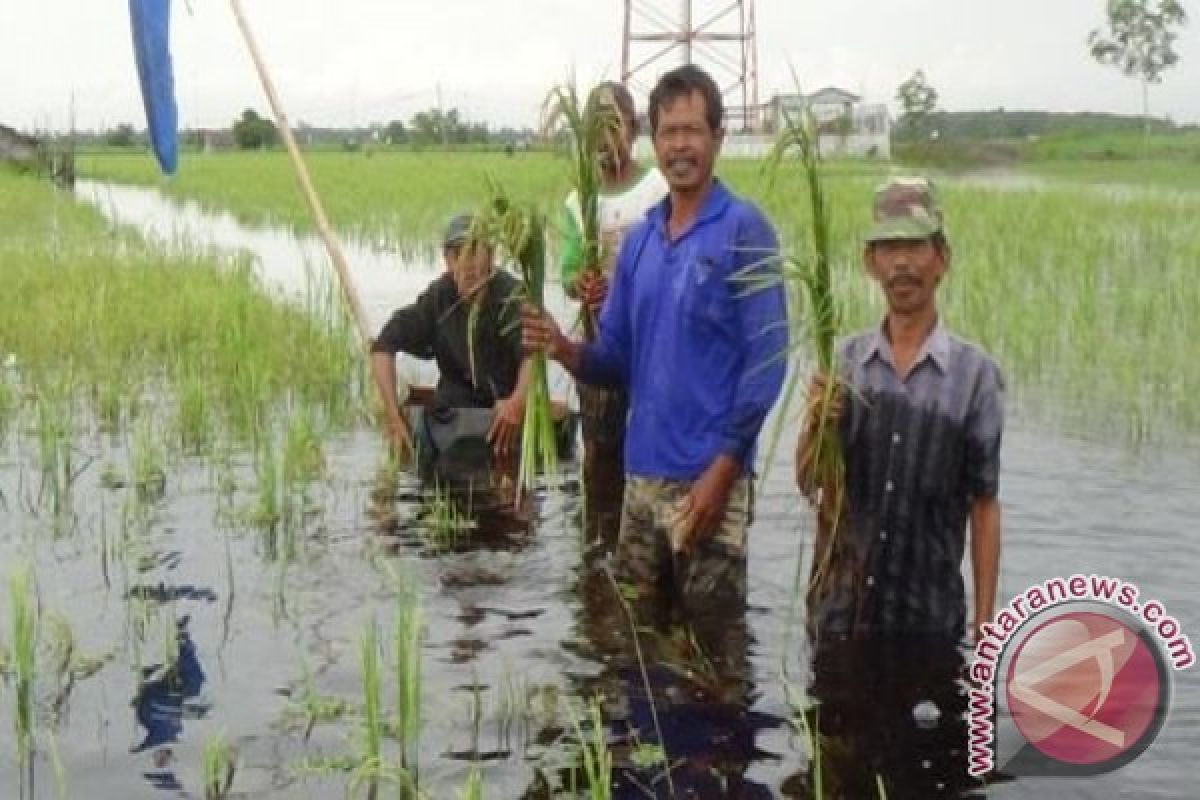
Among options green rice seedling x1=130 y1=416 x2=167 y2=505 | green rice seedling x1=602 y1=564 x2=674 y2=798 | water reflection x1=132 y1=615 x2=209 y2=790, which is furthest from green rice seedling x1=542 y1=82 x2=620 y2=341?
green rice seedling x1=130 y1=416 x2=167 y2=505

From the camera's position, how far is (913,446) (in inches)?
132

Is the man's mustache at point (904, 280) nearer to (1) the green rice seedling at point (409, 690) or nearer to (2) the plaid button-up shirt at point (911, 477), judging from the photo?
(2) the plaid button-up shirt at point (911, 477)

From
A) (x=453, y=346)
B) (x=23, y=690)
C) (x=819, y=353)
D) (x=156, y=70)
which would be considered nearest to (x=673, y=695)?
(x=819, y=353)

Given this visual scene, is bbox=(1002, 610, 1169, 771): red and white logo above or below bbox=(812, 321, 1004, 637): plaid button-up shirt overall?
below

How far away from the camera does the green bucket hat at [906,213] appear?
3.21m

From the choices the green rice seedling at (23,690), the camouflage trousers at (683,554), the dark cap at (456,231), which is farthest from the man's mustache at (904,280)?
the dark cap at (456,231)

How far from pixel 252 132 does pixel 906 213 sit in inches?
2153

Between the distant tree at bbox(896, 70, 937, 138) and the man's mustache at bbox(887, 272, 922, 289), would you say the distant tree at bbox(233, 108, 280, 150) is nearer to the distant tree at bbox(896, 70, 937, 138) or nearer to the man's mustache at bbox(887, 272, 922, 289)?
the distant tree at bbox(896, 70, 937, 138)

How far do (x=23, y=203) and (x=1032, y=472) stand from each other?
14.8 metres

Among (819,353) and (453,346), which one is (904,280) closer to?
(819,353)

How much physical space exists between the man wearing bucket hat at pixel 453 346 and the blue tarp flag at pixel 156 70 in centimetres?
172

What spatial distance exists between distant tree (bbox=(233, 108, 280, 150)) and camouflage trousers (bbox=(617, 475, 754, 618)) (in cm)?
5188

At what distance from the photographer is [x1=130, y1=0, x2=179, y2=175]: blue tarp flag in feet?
22.2

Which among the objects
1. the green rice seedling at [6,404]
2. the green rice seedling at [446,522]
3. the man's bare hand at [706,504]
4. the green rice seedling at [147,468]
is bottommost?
the green rice seedling at [446,522]
